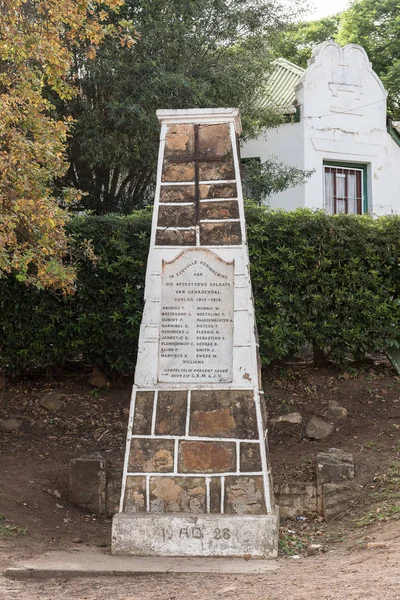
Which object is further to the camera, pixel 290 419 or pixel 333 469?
pixel 290 419

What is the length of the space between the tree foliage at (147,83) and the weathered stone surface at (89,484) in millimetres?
6259

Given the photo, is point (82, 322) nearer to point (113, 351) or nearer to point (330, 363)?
point (113, 351)

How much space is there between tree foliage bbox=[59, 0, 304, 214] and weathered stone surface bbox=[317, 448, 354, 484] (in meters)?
6.52

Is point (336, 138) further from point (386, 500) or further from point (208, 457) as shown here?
point (208, 457)

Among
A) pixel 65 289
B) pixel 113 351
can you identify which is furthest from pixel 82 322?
pixel 65 289

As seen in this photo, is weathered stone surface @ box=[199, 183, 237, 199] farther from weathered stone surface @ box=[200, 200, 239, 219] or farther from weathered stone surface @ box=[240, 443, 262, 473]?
weathered stone surface @ box=[240, 443, 262, 473]

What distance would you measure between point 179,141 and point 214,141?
12.4 inches

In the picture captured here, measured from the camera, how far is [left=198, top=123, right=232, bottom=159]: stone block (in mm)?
7539

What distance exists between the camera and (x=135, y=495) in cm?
708

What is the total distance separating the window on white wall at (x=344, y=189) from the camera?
58.5 feet

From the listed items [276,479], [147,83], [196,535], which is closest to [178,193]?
[196,535]

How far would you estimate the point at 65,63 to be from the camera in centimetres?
845

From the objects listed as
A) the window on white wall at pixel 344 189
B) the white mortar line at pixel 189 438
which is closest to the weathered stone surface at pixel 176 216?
the white mortar line at pixel 189 438

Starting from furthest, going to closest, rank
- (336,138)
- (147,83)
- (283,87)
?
(283,87) < (336,138) < (147,83)
